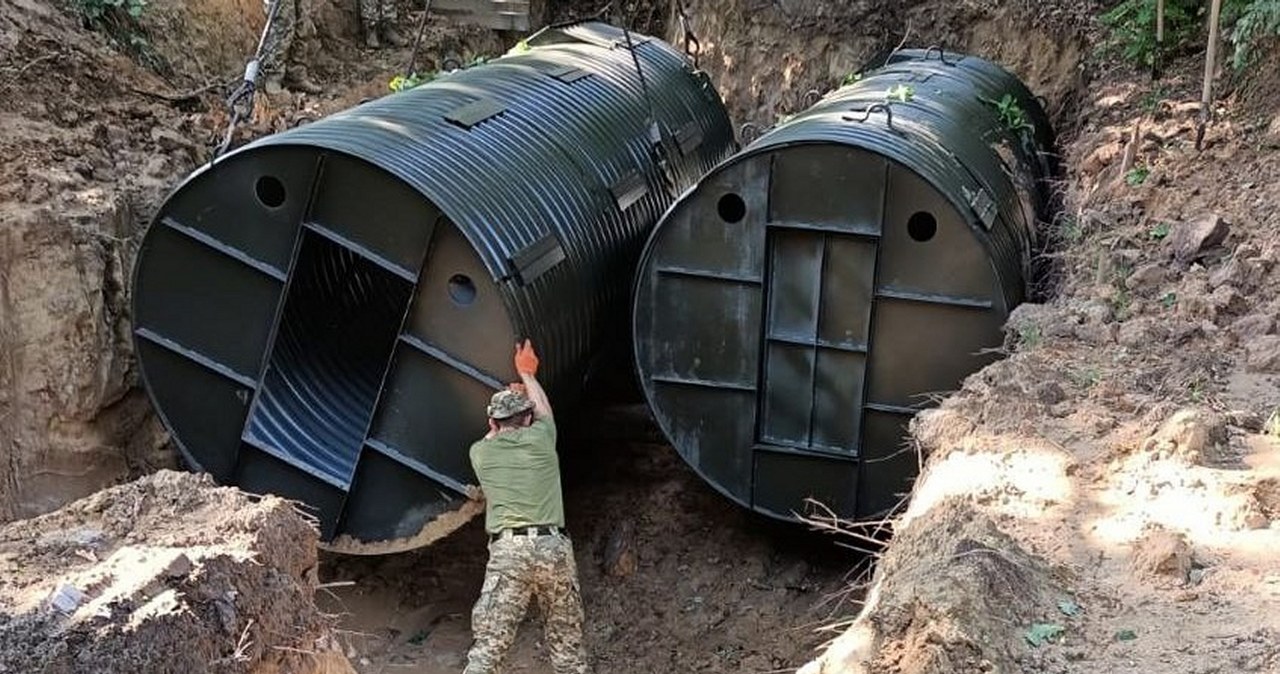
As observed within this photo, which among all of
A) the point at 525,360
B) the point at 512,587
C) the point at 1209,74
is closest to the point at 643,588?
the point at 512,587

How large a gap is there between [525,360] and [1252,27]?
5.20 metres

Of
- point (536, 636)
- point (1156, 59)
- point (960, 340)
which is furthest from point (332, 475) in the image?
point (1156, 59)

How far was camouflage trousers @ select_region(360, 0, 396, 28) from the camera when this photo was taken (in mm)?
12930

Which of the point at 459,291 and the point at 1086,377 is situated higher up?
the point at 459,291

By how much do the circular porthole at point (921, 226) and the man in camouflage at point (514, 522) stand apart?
7.98 feet

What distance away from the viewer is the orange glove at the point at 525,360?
22.4 feet

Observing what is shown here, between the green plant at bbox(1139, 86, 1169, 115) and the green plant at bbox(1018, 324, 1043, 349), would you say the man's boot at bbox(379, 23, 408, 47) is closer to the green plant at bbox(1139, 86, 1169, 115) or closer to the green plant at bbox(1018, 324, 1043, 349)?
the green plant at bbox(1139, 86, 1169, 115)

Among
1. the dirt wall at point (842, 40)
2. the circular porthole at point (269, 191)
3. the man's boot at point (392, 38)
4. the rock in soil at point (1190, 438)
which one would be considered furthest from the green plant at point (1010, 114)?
the man's boot at point (392, 38)

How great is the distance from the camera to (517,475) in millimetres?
6555

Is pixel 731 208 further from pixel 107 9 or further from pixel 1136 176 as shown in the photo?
pixel 107 9

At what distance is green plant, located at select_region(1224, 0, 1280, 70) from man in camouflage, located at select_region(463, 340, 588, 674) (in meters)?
5.24

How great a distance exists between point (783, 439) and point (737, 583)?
3.73 feet

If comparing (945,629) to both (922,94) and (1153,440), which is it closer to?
(1153,440)

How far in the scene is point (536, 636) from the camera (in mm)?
7914
